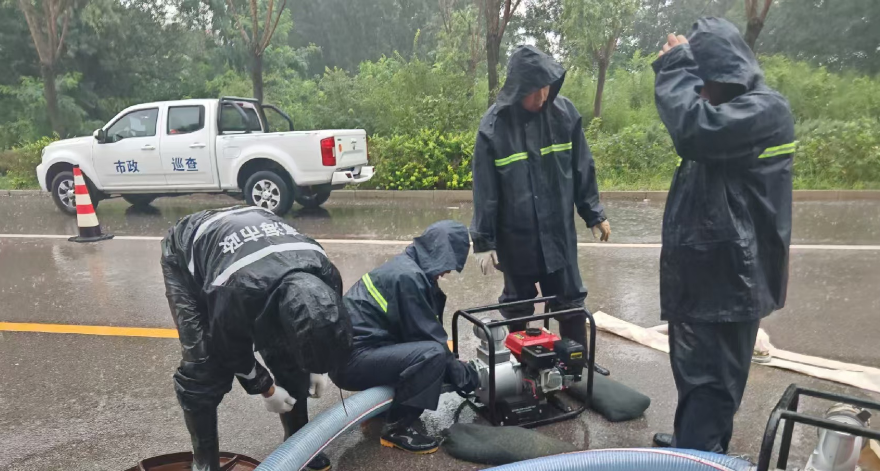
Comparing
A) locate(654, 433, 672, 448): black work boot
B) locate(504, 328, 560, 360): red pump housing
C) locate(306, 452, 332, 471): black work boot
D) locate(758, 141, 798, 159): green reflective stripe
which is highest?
locate(758, 141, 798, 159): green reflective stripe

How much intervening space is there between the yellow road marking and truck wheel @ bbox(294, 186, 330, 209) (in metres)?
5.60

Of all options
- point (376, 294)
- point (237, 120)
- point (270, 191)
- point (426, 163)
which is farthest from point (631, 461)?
point (426, 163)

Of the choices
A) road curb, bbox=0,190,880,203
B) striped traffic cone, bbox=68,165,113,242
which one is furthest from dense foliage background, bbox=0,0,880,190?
striped traffic cone, bbox=68,165,113,242

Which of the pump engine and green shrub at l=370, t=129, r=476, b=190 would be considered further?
green shrub at l=370, t=129, r=476, b=190

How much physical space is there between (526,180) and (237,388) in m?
2.00

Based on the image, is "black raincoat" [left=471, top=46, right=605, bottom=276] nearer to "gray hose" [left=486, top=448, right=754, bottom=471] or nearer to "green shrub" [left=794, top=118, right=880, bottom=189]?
"gray hose" [left=486, top=448, right=754, bottom=471]

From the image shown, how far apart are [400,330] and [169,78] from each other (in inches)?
874

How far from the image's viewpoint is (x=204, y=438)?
2490 millimetres

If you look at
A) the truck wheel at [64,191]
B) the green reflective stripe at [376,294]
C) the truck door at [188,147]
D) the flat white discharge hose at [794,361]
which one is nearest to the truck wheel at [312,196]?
the truck door at [188,147]

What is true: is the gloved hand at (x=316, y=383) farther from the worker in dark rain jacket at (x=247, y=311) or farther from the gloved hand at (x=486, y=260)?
the gloved hand at (x=486, y=260)

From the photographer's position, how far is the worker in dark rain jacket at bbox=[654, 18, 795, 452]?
227 centimetres

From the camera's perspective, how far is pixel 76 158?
1019cm

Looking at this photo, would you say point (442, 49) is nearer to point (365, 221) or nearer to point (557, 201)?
point (365, 221)

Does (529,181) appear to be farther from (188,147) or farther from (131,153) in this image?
(131,153)
